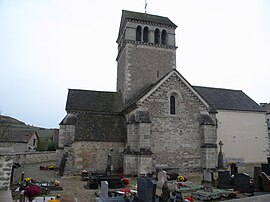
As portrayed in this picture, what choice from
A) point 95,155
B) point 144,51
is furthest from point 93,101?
point 144,51

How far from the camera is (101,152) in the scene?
19.2 meters

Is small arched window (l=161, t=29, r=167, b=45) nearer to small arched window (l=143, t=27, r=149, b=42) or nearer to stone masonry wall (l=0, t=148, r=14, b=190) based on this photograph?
small arched window (l=143, t=27, r=149, b=42)

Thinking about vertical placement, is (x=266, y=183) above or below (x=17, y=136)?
below

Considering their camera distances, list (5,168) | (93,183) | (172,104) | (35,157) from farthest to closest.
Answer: (35,157) → (172,104) → (93,183) → (5,168)

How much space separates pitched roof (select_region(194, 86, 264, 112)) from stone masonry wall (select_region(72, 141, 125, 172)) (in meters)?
15.1

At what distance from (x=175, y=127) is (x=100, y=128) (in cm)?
647

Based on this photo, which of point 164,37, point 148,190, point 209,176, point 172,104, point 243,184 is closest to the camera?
point 148,190

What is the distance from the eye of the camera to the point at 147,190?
827cm

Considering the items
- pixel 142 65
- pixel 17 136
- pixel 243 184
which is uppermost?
pixel 142 65

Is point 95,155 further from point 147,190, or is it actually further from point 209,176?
point 147,190

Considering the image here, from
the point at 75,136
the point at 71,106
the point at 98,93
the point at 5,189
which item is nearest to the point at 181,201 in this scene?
the point at 5,189

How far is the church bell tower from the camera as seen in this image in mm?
23797

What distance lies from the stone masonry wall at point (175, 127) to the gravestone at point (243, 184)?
6341mm

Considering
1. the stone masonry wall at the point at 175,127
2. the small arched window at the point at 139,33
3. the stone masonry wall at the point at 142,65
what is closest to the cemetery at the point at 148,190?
the stone masonry wall at the point at 175,127
